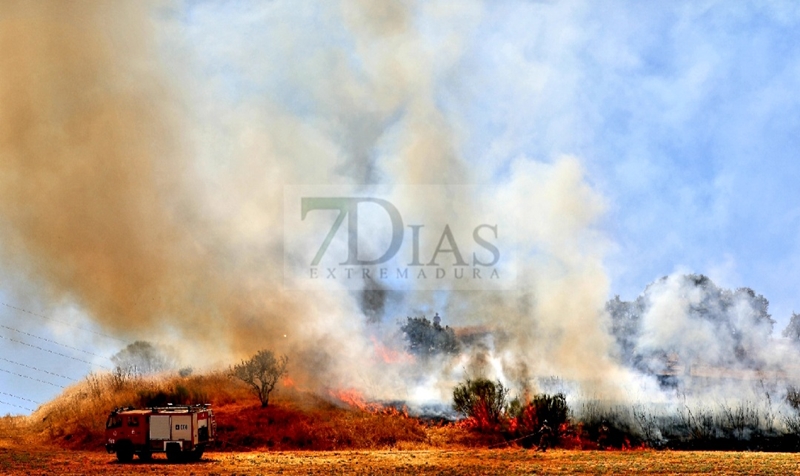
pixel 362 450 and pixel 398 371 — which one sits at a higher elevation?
pixel 398 371

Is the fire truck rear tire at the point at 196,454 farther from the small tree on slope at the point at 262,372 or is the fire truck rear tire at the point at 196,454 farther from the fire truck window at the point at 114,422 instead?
the small tree on slope at the point at 262,372

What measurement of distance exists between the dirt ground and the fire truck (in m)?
0.69

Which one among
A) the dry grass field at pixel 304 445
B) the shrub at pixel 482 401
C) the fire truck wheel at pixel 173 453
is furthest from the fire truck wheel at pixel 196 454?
the shrub at pixel 482 401

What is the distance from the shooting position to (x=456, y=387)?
5325 centimetres

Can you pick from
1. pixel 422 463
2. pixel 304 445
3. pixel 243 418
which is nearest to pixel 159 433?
pixel 304 445

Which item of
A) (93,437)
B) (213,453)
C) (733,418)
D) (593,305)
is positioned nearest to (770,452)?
(733,418)

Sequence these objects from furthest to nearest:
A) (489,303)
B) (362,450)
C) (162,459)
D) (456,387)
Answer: (489,303) → (456,387) → (362,450) → (162,459)

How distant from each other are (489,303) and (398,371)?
1541 cm

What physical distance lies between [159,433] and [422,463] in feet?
42.2

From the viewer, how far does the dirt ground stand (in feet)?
120

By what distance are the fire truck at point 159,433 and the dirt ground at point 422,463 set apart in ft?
2.28

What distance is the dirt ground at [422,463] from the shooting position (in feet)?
120

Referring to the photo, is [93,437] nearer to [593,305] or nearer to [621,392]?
[621,392]

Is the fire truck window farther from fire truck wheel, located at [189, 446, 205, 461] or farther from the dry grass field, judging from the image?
fire truck wheel, located at [189, 446, 205, 461]
